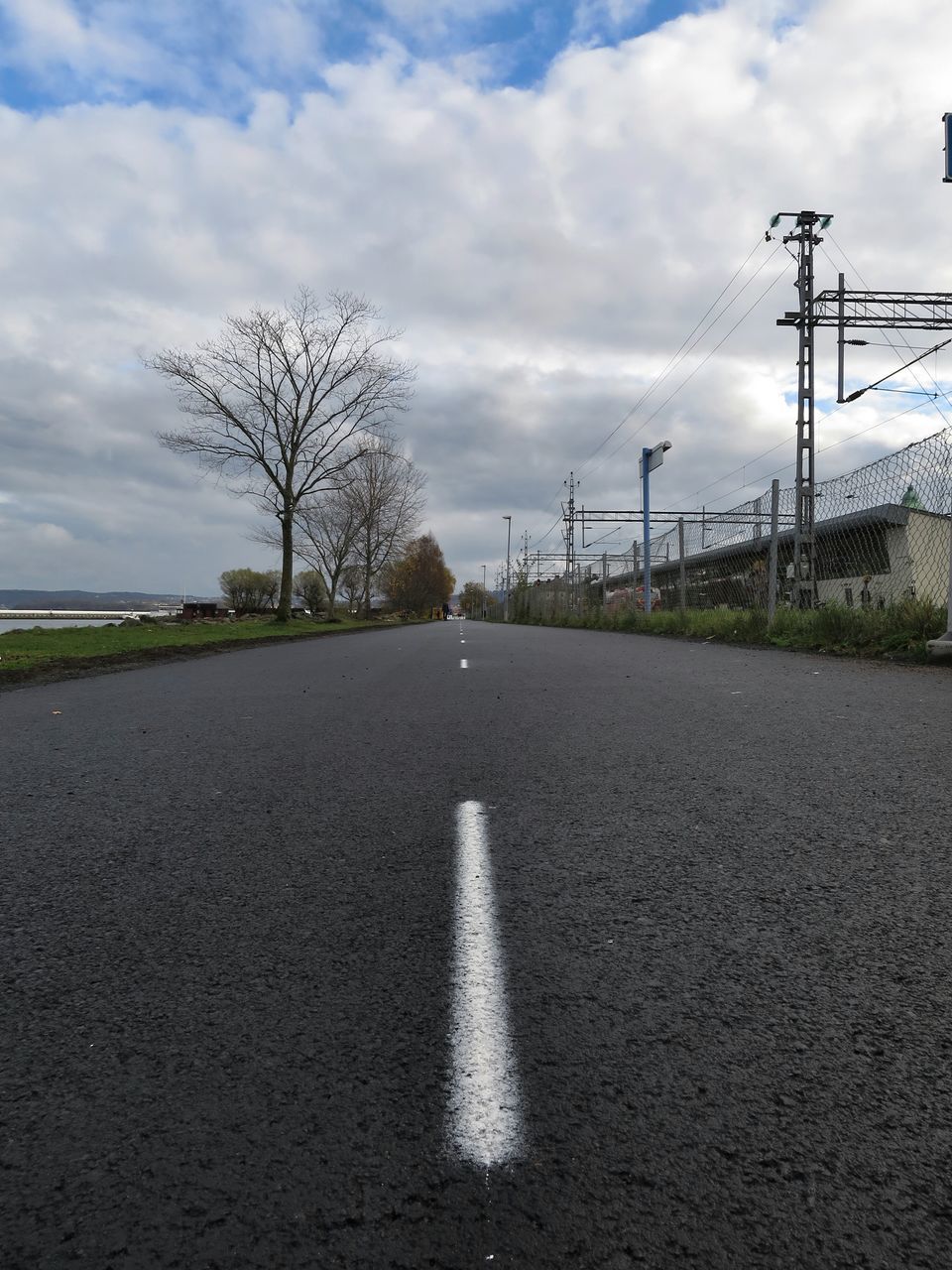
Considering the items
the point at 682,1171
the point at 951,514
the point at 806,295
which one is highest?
the point at 806,295

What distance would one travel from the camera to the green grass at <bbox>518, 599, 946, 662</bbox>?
11.2 meters

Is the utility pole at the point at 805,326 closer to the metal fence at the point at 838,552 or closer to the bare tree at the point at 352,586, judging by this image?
the metal fence at the point at 838,552

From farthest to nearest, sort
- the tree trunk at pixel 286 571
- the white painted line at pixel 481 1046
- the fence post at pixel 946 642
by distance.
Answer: the tree trunk at pixel 286 571 < the fence post at pixel 946 642 < the white painted line at pixel 481 1046

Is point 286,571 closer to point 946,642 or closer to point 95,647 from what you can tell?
point 95,647

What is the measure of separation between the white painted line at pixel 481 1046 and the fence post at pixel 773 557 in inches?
533

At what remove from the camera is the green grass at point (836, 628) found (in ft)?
36.7

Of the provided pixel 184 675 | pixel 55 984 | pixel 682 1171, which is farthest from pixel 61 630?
pixel 682 1171

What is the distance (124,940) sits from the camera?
7.68 feet

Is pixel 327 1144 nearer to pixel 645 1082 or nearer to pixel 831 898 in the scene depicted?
pixel 645 1082

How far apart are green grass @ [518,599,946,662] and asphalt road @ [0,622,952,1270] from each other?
296 inches

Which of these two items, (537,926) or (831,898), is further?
(831,898)

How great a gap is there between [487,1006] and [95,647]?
47.6 feet

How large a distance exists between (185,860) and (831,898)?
2.20 meters

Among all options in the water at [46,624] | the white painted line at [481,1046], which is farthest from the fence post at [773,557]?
the water at [46,624]
